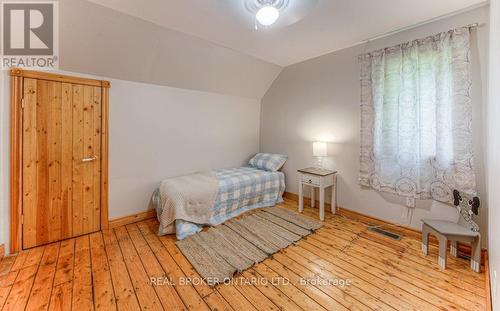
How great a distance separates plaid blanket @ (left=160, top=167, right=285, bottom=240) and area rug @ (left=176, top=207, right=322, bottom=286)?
0.45ft

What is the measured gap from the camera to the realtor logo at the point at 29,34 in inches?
72.6

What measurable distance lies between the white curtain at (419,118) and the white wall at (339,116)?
106 mm

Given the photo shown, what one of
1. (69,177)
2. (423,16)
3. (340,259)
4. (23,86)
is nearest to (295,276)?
(340,259)

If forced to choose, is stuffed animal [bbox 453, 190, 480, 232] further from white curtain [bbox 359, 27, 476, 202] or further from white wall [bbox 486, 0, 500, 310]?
white wall [bbox 486, 0, 500, 310]

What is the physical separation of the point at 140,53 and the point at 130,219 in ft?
7.29

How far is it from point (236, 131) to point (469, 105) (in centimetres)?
A: 327

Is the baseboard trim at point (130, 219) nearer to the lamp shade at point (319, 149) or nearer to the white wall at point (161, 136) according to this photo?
the white wall at point (161, 136)

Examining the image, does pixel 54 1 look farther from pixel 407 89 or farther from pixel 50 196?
pixel 407 89

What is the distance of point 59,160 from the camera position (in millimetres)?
2285

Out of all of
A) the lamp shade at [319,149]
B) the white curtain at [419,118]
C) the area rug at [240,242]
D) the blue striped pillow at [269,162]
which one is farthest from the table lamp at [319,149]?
the area rug at [240,242]

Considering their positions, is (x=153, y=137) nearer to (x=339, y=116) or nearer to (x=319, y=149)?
(x=319, y=149)

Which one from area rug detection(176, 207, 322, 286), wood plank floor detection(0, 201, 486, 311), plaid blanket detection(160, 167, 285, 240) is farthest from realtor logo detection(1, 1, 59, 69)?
area rug detection(176, 207, 322, 286)

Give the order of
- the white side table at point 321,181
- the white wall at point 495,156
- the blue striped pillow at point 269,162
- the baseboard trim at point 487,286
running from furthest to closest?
the blue striped pillow at point 269,162
the white side table at point 321,181
the baseboard trim at point 487,286
the white wall at point 495,156

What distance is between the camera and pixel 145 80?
2.85 meters
